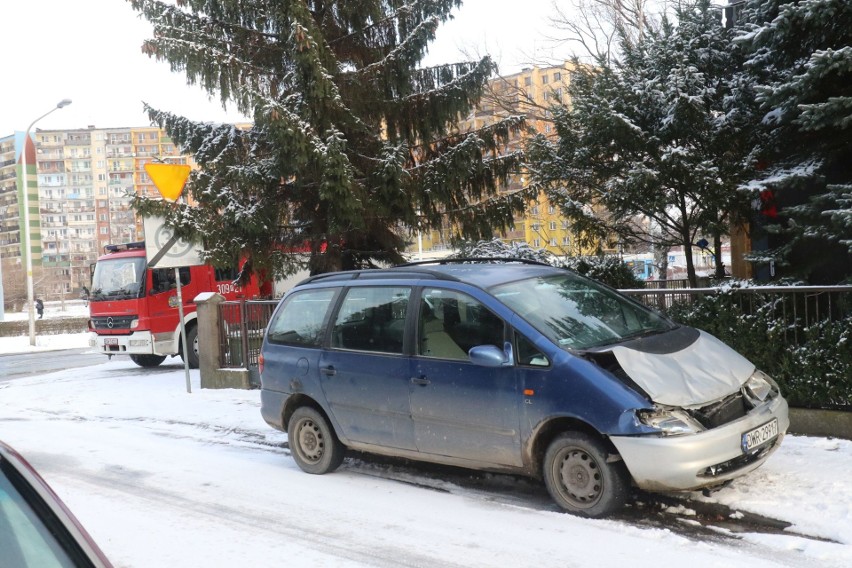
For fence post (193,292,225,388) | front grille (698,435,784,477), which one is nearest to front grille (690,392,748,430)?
front grille (698,435,784,477)

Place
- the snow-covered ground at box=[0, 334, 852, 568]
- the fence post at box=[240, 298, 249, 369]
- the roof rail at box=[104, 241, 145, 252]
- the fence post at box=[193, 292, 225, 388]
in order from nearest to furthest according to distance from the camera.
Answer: the snow-covered ground at box=[0, 334, 852, 568] → the fence post at box=[240, 298, 249, 369] → the fence post at box=[193, 292, 225, 388] → the roof rail at box=[104, 241, 145, 252]

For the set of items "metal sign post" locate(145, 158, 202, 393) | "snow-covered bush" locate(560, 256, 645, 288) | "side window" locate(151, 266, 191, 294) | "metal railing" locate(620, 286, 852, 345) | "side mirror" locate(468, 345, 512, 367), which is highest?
"metal sign post" locate(145, 158, 202, 393)

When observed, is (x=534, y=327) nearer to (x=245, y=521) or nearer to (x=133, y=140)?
(x=245, y=521)

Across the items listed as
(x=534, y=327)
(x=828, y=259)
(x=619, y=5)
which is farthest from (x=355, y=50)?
(x=619, y=5)

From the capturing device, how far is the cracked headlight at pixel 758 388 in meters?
5.45

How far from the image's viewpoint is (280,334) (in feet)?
23.8

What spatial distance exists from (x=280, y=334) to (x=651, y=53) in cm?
700

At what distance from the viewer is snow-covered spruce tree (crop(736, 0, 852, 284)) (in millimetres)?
7383

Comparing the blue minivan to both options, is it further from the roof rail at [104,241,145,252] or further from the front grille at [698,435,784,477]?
the roof rail at [104,241,145,252]

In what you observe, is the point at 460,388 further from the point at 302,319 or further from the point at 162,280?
the point at 162,280

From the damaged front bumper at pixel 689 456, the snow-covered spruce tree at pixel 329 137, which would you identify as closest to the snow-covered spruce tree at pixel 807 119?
the damaged front bumper at pixel 689 456

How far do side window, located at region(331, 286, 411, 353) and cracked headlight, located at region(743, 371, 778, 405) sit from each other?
269cm

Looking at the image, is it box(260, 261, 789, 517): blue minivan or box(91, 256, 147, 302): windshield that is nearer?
box(260, 261, 789, 517): blue minivan

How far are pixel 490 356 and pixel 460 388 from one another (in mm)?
433
